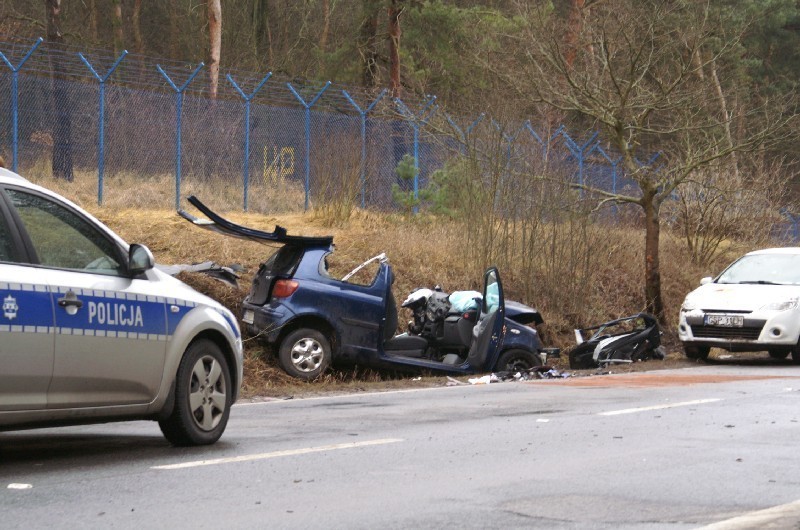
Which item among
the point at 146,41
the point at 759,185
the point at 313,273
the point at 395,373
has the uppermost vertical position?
the point at 146,41

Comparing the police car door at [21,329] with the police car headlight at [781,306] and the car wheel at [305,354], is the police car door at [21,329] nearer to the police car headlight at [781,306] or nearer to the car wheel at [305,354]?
the car wheel at [305,354]

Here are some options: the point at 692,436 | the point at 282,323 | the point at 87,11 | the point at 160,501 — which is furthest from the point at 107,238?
the point at 87,11

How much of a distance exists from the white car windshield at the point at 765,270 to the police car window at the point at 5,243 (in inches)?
578

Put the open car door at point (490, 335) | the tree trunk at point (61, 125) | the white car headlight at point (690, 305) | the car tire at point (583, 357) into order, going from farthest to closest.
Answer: the tree trunk at point (61, 125), the white car headlight at point (690, 305), the car tire at point (583, 357), the open car door at point (490, 335)

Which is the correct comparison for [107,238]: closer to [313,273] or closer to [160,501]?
[160,501]

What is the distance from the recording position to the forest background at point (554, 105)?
73.9 feet

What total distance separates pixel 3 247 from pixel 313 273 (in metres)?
8.65

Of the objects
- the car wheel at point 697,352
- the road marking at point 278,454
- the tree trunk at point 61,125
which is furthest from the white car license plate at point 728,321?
the tree trunk at point 61,125

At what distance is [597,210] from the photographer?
928 inches

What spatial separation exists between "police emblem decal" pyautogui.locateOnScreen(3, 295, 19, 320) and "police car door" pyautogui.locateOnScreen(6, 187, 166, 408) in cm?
34

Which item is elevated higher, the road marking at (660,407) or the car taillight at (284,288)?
the car taillight at (284,288)

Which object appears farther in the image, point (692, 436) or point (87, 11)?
point (87, 11)

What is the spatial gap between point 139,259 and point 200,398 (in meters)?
1.12

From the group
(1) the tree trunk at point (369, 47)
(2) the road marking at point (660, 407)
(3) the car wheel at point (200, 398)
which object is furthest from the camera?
(1) the tree trunk at point (369, 47)
